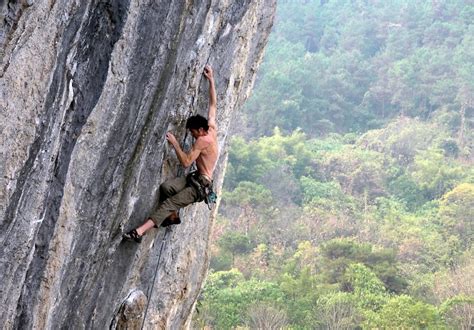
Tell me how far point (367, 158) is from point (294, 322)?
76.3 ft

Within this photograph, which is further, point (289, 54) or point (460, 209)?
point (289, 54)

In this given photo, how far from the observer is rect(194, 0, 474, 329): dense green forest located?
74.6 feet

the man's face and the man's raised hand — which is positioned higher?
the man's raised hand

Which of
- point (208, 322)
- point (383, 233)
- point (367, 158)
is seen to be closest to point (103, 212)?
point (208, 322)

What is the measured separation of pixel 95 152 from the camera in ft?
13.9

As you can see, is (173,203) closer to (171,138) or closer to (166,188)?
(166,188)

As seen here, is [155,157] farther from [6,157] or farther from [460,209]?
[460,209]

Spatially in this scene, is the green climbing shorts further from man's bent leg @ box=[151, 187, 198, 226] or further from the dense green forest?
the dense green forest

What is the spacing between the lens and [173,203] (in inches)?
214

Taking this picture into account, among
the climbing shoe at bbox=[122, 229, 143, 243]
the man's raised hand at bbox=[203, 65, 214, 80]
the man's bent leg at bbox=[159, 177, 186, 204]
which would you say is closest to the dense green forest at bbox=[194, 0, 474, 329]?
Answer: the man's raised hand at bbox=[203, 65, 214, 80]

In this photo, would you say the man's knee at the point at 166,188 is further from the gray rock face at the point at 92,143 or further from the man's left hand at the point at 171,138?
the man's left hand at the point at 171,138

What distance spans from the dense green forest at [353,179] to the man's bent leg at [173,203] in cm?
897

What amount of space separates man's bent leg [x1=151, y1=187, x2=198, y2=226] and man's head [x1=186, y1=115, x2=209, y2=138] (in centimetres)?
48

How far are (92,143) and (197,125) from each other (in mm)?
1458
